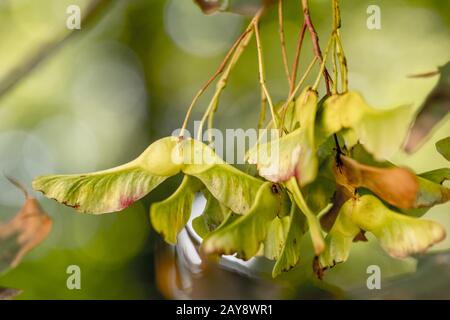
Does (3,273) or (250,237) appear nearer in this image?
(250,237)

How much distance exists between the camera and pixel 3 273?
0.84 meters

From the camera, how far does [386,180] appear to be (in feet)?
1.36

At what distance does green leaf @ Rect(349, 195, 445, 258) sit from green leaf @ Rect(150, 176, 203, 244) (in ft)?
0.41

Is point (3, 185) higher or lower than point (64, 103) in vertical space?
lower

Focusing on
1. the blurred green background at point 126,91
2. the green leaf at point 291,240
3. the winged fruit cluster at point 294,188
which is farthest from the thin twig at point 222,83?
the blurred green background at point 126,91

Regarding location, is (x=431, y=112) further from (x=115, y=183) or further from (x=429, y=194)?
(x=115, y=183)

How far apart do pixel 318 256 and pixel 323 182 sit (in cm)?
6

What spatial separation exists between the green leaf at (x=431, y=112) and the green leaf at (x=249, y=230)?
0.69ft

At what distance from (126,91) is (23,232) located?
23 centimetres
